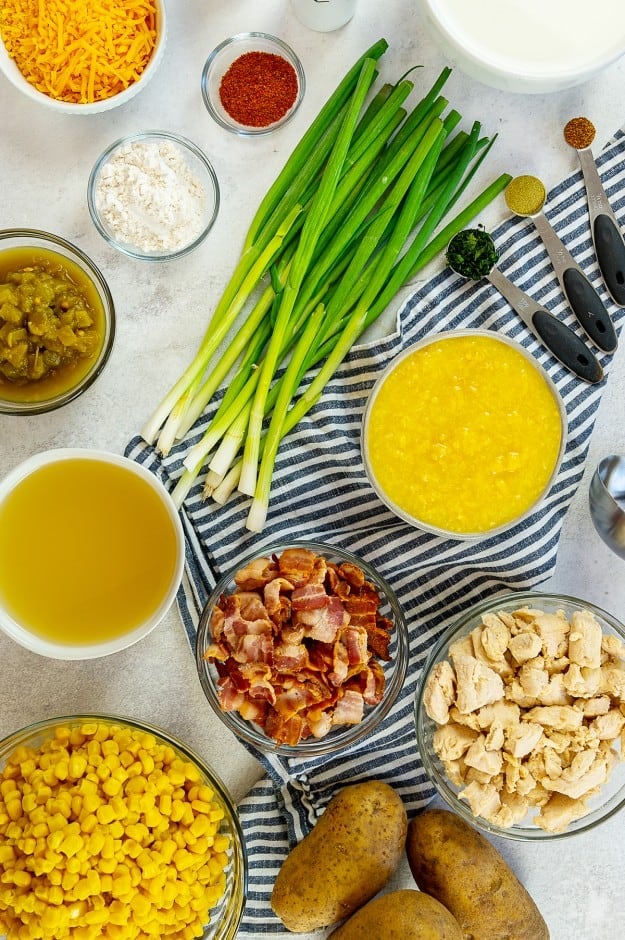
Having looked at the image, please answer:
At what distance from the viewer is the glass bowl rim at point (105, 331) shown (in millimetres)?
2031

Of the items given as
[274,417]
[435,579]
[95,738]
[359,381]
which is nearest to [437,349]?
[359,381]

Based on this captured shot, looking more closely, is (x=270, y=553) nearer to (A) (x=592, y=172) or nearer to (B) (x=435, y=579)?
(B) (x=435, y=579)

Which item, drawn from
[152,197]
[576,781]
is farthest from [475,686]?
[152,197]

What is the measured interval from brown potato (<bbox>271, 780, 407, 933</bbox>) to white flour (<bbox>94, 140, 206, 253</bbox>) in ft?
5.04

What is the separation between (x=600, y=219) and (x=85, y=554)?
1605 millimetres

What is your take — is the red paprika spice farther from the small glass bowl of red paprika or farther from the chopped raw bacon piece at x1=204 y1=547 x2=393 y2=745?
the chopped raw bacon piece at x1=204 y1=547 x2=393 y2=745

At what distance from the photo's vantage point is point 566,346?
2.21 m

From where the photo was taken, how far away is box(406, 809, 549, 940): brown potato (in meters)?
2.15

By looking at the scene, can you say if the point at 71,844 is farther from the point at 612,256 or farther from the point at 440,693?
the point at 612,256

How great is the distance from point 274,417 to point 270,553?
1.17ft

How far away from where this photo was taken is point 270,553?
2150 mm

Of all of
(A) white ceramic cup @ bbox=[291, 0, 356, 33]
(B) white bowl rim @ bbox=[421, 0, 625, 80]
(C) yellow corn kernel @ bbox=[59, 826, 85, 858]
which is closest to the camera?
(C) yellow corn kernel @ bbox=[59, 826, 85, 858]

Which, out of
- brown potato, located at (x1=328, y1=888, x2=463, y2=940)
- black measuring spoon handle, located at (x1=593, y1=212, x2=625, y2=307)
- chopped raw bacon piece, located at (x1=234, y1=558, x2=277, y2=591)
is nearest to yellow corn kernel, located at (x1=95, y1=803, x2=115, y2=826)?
chopped raw bacon piece, located at (x1=234, y1=558, x2=277, y2=591)

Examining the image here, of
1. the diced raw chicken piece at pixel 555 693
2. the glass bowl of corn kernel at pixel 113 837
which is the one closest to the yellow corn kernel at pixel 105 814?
the glass bowl of corn kernel at pixel 113 837
